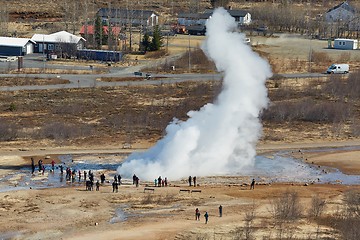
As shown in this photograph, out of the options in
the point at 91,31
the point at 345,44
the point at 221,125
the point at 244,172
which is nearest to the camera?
the point at 244,172

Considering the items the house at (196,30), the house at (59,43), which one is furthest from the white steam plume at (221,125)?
the house at (196,30)

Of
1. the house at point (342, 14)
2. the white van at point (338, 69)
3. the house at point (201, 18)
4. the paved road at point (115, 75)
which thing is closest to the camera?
the paved road at point (115, 75)

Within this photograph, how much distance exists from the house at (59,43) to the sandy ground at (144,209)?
5214 centimetres

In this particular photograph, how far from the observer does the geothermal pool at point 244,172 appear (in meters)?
49.7

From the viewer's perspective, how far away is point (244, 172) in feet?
174

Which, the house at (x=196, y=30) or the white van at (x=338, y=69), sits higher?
the house at (x=196, y=30)

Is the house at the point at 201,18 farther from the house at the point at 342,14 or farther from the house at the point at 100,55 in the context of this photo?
the house at the point at 100,55

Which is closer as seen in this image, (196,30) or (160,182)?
(160,182)

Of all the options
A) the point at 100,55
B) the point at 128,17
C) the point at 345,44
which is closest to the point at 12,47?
the point at 100,55

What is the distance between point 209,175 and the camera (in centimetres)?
5225

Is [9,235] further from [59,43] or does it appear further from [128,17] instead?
[128,17]

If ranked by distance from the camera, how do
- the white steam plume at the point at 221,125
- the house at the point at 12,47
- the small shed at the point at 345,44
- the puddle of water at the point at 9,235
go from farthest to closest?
the small shed at the point at 345,44
the house at the point at 12,47
the white steam plume at the point at 221,125
the puddle of water at the point at 9,235

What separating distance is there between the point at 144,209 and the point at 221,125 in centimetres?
1194

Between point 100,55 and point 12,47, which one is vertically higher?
point 12,47
